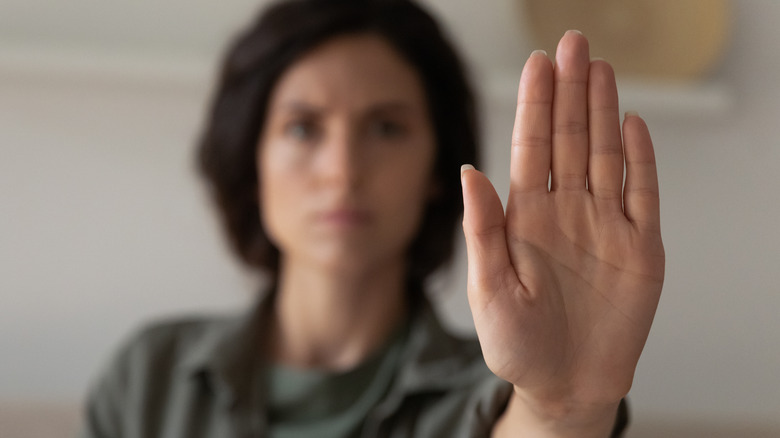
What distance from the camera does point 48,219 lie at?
123cm

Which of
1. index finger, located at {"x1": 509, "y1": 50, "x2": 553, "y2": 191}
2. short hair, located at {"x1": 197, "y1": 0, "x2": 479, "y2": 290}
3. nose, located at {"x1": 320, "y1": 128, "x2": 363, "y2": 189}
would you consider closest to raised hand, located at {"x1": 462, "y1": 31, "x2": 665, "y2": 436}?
index finger, located at {"x1": 509, "y1": 50, "x2": 553, "y2": 191}

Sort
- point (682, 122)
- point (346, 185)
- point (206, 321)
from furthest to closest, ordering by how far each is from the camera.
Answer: point (682, 122) < point (206, 321) < point (346, 185)

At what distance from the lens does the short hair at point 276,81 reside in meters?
0.89

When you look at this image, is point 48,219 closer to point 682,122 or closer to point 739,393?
point 682,122

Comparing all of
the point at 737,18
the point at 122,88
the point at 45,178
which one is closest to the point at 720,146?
the point at 737,18

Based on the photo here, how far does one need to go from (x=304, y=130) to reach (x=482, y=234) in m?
0.43

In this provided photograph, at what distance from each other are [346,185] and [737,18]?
742 mm

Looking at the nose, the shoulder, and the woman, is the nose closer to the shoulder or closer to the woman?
the woman

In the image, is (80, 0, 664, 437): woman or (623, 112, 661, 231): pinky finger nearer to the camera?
(623, 112, 661, 231): pinky finger

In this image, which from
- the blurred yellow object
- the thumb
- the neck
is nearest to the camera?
the thumb

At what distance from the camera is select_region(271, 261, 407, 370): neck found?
0.91m

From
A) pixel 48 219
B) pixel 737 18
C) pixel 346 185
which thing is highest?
pixel 737 18

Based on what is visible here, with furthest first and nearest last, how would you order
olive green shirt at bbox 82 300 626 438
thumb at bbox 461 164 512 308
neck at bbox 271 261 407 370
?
neck at bbox 271 261 407 370 < olive green shirt at bbox 82 300 626 438 < thumb at bbox 461 164 512 308

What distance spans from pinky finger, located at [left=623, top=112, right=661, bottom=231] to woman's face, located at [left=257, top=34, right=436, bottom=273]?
0.38 m
